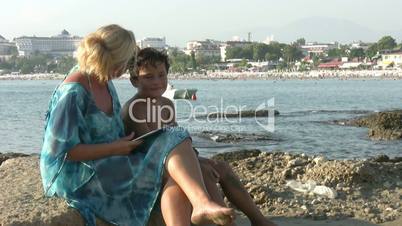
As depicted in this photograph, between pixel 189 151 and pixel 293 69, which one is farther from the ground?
pixel 189 151

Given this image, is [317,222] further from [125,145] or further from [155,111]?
[125,145]

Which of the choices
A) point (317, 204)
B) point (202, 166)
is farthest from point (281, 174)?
point (202, 166)

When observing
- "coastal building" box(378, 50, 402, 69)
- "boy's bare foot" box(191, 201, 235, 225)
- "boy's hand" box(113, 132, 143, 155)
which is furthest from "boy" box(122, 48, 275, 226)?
"coastal building" box(378, 50, 402, 69)

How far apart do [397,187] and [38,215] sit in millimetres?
4341

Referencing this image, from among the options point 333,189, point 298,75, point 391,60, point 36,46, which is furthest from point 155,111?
point 36,46

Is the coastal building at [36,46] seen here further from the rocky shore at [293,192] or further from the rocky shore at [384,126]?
the rocky shore at [293,192]

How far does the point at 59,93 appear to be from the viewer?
350 cm

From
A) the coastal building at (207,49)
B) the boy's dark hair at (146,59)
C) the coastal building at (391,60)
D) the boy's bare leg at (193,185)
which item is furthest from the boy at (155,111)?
the coastal building at (207,49)

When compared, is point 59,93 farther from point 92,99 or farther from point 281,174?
point 281,174

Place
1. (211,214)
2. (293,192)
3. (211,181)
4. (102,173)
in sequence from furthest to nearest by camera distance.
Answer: (293,192) → (211,181) → (102,173) → (211,214)

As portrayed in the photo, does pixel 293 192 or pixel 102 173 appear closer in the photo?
pixel 102 173

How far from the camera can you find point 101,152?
11.4 ft

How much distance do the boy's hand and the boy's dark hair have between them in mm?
552

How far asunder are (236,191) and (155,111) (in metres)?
0.72
